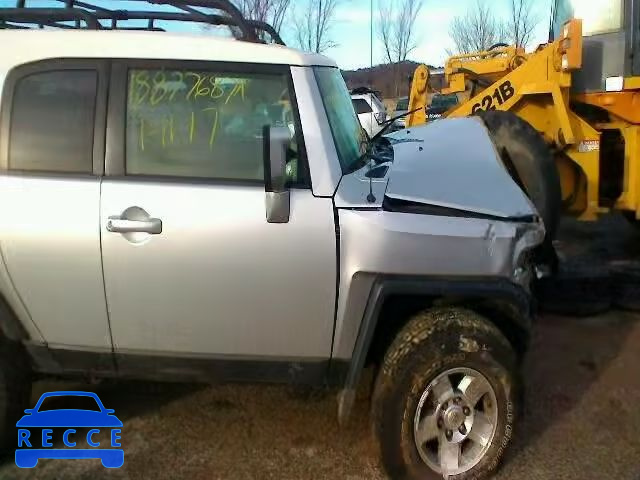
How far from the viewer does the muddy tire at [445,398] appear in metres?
3.02

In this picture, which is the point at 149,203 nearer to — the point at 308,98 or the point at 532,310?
the point at 308,98

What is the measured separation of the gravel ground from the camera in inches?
129

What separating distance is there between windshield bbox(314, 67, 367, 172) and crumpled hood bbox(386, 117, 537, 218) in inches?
8.8

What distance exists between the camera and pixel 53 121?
3.03 meters

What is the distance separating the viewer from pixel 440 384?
3088 mm

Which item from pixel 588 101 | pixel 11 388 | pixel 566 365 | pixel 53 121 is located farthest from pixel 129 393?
pixel 588 101

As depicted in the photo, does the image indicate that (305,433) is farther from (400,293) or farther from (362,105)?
(362,105)

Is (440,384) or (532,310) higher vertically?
(532,310)

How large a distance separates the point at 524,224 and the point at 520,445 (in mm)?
1249

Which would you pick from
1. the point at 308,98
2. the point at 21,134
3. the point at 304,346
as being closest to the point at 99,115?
the point at 21,134

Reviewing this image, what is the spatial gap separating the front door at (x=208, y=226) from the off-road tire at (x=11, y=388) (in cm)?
56

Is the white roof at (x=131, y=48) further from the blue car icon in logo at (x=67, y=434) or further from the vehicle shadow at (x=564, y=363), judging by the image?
the vehicle shadow at (x=564, y=363)

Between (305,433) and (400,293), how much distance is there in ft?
3.75

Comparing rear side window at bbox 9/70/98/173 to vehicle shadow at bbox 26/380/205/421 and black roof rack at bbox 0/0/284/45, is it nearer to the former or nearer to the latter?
black roof rack at bbox 0/0/284/45
